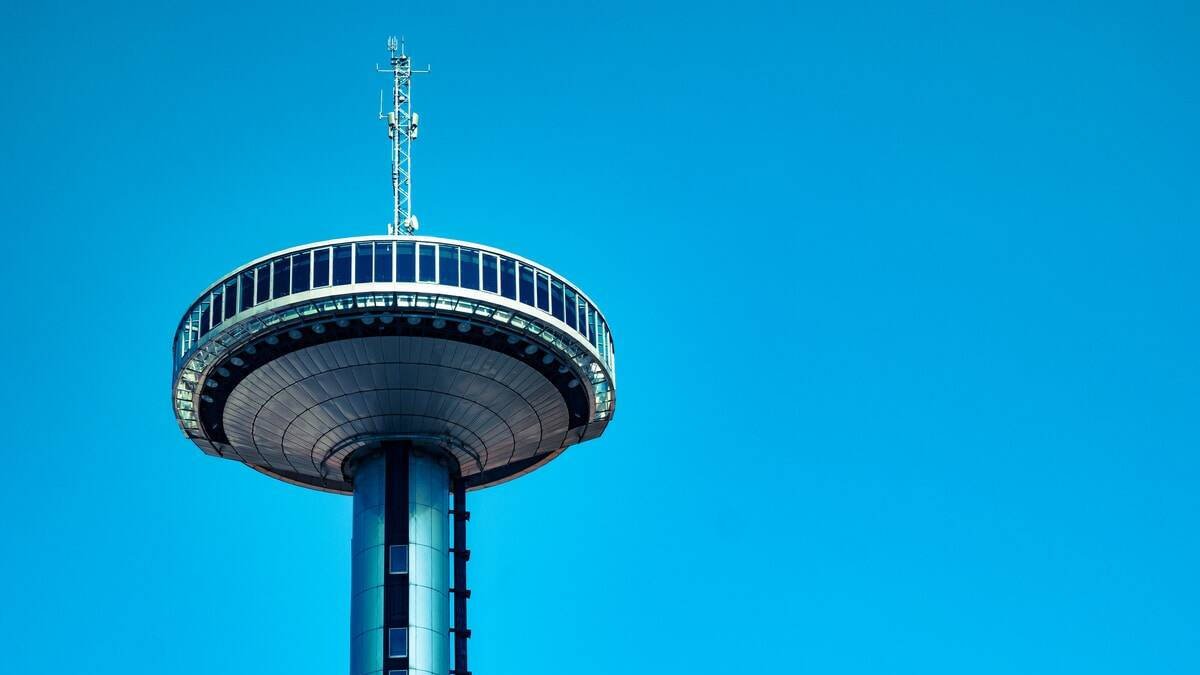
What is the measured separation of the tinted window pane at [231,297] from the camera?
6712cm

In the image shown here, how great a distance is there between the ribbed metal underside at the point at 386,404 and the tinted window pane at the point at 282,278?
8.36 feet

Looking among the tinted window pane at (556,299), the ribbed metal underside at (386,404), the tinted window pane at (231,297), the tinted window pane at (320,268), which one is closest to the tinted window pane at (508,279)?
the tinted window pane at (556,299)

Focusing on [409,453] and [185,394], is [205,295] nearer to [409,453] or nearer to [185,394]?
[185,394]

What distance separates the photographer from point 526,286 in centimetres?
6819

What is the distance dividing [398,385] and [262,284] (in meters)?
6.81

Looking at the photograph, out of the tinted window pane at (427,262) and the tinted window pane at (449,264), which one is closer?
the tinted window pane at (427,262)

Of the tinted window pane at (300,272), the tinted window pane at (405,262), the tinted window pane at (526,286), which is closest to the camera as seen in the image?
the tinted window pane at (300,272)

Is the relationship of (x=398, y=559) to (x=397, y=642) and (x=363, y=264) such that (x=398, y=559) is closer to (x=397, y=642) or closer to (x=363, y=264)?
(x=397, y=642)

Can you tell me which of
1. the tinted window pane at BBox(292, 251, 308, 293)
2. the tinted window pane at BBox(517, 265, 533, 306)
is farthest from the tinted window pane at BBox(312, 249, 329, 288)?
the tinted window pane at BBox(517, 265, 533, 306)

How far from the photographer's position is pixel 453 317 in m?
66.4

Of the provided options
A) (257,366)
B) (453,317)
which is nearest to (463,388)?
(453,317)

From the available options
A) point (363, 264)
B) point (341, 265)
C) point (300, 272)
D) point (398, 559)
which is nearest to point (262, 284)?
point (300, 272)

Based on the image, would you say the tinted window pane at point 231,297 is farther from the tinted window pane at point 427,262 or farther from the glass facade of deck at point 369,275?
the tinted window pane at point 427,262

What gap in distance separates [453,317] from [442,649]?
43.8 feet
